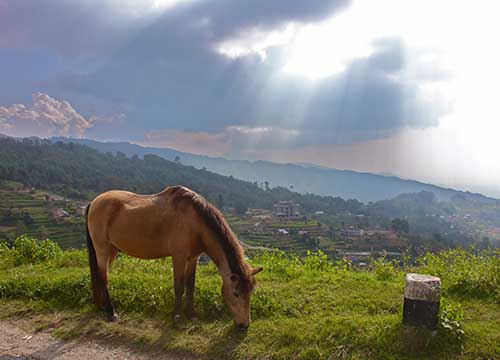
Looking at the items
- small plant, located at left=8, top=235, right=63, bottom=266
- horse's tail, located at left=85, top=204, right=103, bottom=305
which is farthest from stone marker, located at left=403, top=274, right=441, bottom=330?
small plant, located at left=8, top=235, right=63, bottom=266

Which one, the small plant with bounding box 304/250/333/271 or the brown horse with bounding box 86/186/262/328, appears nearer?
the brown horse with bounding box 86/186/262/328

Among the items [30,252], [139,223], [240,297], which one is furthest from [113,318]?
[30,252]

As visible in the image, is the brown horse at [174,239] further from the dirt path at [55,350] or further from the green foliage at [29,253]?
the green foliage at [29,253]

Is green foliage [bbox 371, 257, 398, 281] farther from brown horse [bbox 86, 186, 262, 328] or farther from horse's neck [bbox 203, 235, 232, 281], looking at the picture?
horse's neck [bbox 203, 235, 232, 281]

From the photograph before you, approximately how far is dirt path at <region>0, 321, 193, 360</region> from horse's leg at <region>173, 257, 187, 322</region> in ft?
2.81

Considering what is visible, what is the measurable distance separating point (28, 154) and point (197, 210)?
91.4m

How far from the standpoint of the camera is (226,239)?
5664 millimetres

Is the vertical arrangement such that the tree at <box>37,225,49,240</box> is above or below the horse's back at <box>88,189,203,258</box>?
below

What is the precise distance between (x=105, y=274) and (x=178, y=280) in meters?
1.59

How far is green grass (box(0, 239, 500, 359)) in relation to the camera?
15.9 feet

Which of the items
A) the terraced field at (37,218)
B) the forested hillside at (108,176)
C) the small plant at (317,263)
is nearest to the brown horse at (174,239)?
the small plant at (317,263)

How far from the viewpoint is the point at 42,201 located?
54000 mm

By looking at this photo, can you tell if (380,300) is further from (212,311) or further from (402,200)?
(402,200)

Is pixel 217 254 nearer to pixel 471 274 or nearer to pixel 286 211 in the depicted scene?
pixel 471 274
